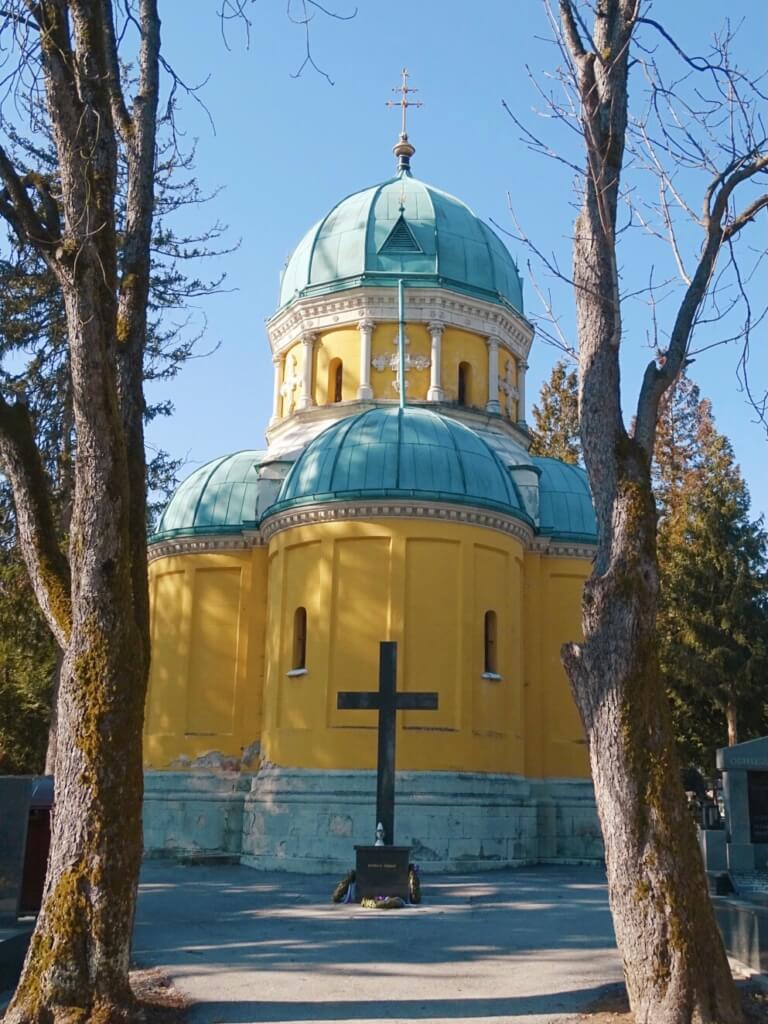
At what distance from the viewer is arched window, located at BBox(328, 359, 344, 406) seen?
24219mm

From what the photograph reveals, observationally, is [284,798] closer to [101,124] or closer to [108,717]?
[108,717]

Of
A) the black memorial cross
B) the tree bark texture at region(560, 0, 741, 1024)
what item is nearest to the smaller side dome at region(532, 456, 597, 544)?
the black memorial cross

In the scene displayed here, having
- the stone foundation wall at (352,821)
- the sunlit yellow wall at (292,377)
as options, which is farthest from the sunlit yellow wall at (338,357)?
the stone foundation wall at (352,821)

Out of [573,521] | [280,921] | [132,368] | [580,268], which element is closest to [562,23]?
[580,268]

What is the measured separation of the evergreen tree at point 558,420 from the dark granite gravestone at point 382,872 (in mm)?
23169

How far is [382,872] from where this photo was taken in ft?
43.3

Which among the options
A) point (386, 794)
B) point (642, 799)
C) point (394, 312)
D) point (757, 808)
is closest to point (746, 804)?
point (757, 808)

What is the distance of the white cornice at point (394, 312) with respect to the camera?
941 inches

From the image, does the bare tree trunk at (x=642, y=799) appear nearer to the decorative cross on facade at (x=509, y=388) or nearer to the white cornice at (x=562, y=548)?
the white cornice at (x=562, y=548)

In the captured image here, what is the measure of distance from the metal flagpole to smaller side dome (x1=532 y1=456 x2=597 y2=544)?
3461mm

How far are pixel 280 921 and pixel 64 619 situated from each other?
5767mm

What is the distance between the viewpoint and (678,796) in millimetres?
6609

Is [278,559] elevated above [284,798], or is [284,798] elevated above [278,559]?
[278,559]

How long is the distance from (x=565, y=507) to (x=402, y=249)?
22.7 feet
